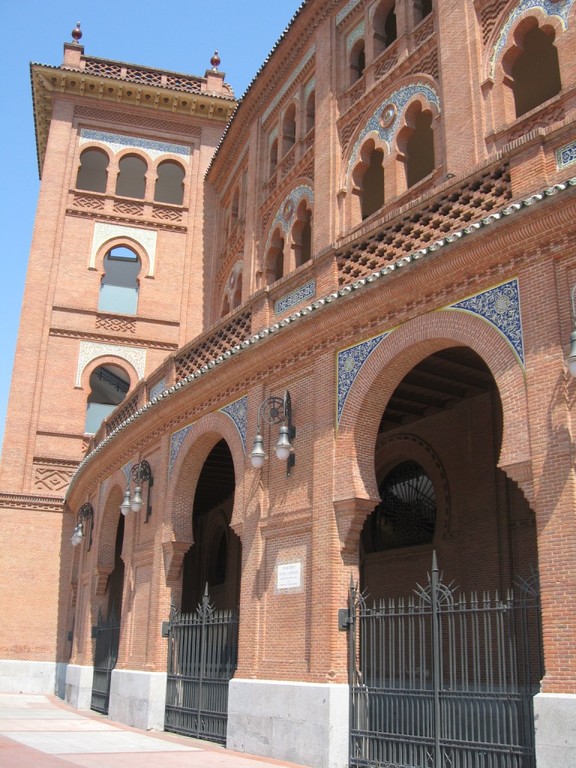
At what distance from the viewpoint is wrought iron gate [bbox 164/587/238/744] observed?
13047mm

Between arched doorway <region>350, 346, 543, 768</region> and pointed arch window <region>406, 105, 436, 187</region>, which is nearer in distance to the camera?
arched doorway <region>350, 346, 543, 768</region>

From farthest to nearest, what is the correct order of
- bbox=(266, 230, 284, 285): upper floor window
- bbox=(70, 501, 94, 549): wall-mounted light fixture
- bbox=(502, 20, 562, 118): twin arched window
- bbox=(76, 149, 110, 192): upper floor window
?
bbox=(76, 149, 110, 192): upper floor window → bbox=(70, 501, 94, 549): wall-mounted light fixture → bbox=(266, 230, 284, 285): upper floor window → bbox=(502, 20, 562, 118): twin arched window

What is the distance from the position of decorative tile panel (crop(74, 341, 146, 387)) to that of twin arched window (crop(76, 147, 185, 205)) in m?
5.55

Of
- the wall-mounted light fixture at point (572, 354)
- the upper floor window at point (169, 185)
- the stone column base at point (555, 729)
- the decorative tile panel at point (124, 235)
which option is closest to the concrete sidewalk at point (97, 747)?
the stone column base at point (555, 729)

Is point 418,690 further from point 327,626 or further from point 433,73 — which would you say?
point 433,73

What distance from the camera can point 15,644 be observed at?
24297 mm

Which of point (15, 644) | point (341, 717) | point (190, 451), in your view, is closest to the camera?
point (341, 717)

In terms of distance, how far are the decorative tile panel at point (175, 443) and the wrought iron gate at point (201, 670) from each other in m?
2.65

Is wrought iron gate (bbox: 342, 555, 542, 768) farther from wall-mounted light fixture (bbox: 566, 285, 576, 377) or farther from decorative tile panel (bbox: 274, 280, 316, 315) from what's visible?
decorative tile panel (bbox: 274, 280, 316, 315)

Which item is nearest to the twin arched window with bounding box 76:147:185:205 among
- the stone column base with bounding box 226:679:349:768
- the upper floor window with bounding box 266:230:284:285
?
the upper floor window with bounding box 266:230:284:285

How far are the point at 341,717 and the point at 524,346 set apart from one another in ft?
16.3

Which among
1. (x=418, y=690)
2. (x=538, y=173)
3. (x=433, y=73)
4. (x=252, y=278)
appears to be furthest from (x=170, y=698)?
(x=433, y=73)

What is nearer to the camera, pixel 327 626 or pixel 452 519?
pixel 327 626

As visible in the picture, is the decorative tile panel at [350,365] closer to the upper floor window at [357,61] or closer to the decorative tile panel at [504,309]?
the decorative tile panel at [504,309]
